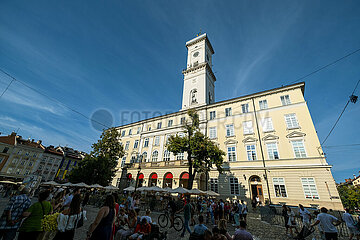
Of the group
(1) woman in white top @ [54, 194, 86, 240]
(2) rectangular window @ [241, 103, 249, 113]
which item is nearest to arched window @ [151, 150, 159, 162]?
(2) rectangular window @ [241, 103, 249, 113]

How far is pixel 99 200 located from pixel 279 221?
64.6 ft

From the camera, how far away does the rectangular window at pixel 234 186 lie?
22127 millimetres

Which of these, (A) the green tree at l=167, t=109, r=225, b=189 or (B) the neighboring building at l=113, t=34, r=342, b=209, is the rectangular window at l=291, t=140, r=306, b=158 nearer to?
(B) the neighboring building at l=113, t=34, r=342, b=209

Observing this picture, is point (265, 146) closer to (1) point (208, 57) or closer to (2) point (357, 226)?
(2) point (357, 226)

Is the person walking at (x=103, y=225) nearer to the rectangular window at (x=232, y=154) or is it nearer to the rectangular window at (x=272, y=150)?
the rectangular window at (x=232, y=154)

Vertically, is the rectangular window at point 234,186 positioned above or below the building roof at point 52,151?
below

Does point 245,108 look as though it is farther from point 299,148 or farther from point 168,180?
point 168,180

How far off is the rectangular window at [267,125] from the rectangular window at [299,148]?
333 centimetres

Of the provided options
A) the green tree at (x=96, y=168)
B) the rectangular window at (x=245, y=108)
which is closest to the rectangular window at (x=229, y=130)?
the rectangular window at (x=245, y=108)

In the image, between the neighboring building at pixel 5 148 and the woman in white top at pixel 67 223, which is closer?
the woman in white top at pixel 67 223

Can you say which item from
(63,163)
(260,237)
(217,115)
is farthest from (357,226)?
(63,163)

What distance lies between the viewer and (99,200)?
1966 cm

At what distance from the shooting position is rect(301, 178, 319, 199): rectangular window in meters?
18.2

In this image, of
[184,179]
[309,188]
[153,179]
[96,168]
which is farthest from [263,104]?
[96,168]
